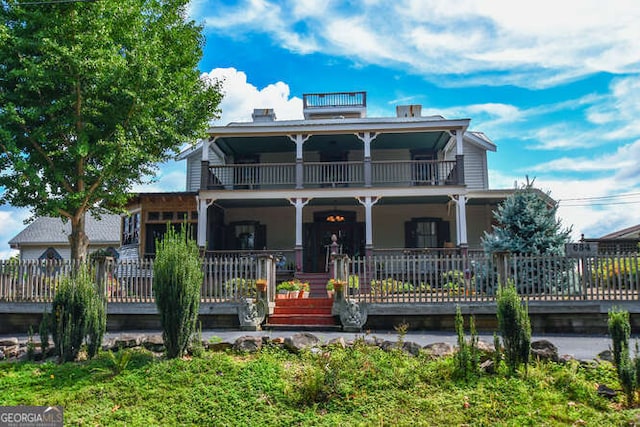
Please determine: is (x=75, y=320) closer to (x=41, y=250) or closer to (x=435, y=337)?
(x=435, y=337)

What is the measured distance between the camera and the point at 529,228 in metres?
13.0

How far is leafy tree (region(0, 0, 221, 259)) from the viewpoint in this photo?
1169 centimetres

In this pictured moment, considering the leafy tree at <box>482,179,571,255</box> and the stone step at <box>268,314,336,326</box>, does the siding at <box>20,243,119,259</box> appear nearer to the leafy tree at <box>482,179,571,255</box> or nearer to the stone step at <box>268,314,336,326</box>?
the stone step at <box>268,314,336,326</box>

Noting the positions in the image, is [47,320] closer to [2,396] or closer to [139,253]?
[2,396]

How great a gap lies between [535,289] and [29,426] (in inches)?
418

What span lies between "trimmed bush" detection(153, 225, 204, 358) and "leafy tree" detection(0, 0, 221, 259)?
19.5 feet

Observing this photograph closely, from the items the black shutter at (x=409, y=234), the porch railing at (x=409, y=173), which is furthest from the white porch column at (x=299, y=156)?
the black shutter at (x=409, y=234)

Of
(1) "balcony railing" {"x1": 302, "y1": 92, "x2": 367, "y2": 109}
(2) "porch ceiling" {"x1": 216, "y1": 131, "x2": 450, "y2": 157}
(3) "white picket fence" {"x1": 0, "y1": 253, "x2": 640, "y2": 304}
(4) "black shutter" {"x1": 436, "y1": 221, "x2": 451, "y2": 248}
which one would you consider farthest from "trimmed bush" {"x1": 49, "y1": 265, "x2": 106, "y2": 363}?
(1) "balcony railing" {"x1": 302, "y1": 92, "x2": 367, "y2": 109}

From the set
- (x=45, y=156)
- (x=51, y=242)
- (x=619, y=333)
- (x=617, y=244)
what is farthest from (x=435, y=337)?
(x=51, y=242)

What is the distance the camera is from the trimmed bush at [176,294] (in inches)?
284

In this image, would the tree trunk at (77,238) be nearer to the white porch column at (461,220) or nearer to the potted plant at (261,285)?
the potted plant at (261,285)

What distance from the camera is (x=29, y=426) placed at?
5.56 meters

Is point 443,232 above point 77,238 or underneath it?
above

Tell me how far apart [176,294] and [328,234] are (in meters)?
14.4
